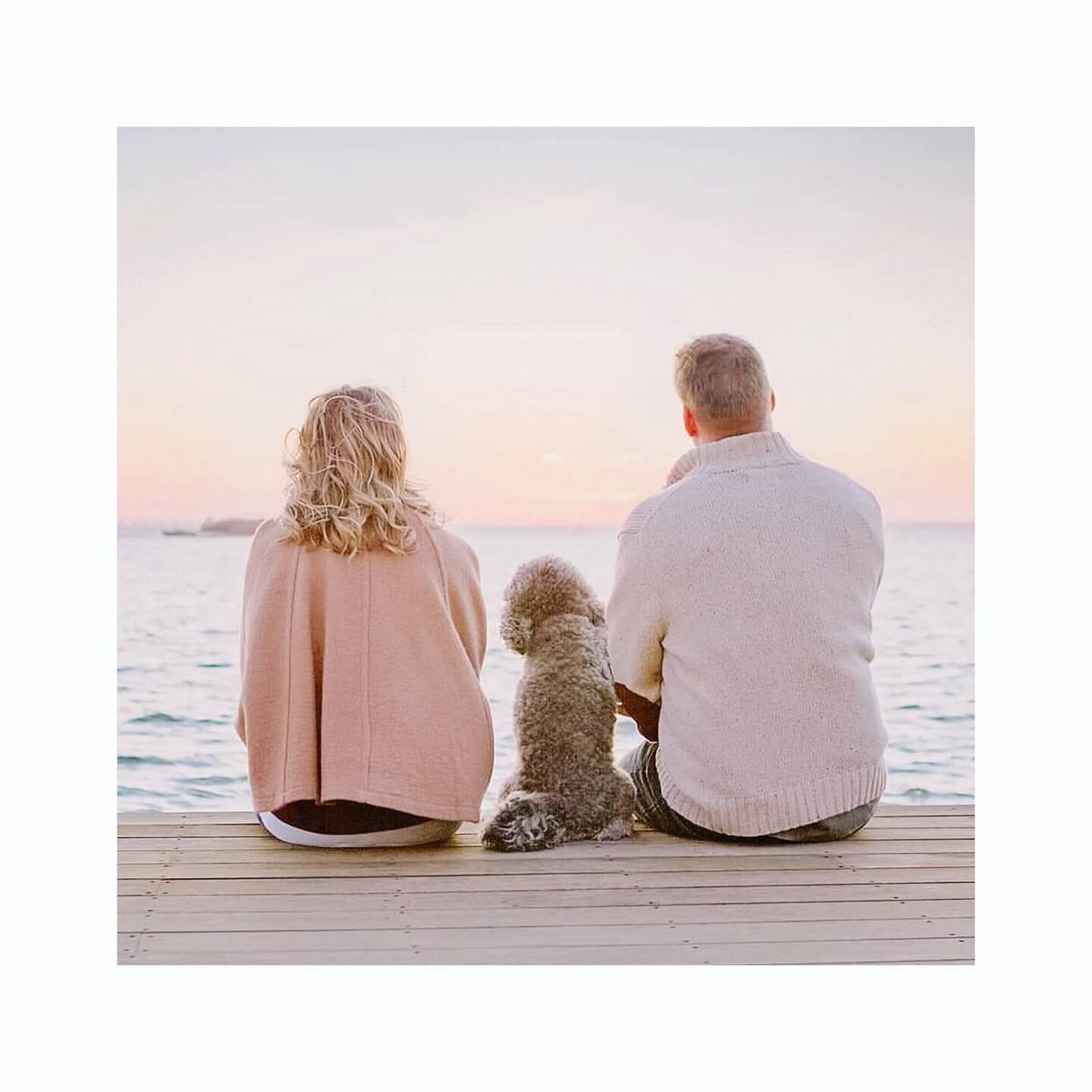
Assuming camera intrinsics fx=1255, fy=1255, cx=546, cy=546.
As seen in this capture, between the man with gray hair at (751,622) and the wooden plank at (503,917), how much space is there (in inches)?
15.0

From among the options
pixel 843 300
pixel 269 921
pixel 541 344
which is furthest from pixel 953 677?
pixel 269 921

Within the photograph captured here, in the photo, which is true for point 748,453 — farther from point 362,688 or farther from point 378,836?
point 378,836

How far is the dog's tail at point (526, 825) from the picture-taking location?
2949 millimetres

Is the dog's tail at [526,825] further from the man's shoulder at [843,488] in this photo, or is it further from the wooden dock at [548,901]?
the man's shoulder at [843,488]

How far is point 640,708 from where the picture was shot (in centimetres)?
313

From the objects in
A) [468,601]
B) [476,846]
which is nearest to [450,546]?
[468,601]

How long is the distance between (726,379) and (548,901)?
4.19 feet

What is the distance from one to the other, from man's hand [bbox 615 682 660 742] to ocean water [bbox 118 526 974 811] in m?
0.36

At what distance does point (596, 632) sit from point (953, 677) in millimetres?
6448

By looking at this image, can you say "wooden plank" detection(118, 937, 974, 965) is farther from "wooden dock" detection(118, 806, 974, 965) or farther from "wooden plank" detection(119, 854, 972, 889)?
"wooden plank" detection(119, 854, 972, 889)

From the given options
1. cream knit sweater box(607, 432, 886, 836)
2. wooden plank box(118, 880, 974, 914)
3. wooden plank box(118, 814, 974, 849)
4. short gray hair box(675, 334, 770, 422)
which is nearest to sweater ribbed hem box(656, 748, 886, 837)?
cream knit sweater box(607, 432, 886, 836)
